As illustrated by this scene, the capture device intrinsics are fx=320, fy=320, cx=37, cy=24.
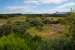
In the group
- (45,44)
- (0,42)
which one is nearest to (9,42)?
(0,42)

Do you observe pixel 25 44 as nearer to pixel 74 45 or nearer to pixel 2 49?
pixel 2 49

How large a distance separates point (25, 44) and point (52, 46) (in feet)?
5.48

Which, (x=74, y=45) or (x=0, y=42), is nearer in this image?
(x=74, y=45)

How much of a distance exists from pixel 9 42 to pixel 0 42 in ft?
2.53

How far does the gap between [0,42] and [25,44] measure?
1.84m

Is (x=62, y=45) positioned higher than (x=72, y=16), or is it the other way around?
(x=72, y=16)

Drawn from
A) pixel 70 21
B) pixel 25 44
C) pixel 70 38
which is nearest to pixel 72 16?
pixel 70 21

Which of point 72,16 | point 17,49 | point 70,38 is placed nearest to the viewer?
point 17,49

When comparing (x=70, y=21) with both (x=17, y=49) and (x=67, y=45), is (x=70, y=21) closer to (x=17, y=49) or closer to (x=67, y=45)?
(x=67, y=45)

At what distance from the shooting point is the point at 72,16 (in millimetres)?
21234

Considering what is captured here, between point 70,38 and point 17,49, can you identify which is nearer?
point 17,49

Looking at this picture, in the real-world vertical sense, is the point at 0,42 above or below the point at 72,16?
below

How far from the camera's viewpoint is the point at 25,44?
19391 mm

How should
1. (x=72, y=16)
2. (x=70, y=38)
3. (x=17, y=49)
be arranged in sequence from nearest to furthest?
(x=17, y=49) < (x=70, y=38) < (x=72, y=16)
